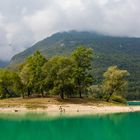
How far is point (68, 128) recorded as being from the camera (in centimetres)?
6631

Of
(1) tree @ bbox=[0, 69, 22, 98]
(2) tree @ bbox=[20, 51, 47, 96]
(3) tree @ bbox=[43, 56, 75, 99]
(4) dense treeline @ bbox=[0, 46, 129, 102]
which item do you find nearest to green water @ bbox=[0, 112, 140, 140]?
(3) tree @ bbox=[43, 56, 75, 99]

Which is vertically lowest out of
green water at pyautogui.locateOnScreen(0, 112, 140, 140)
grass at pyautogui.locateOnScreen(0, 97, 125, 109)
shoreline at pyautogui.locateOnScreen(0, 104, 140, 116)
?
green water at pyautogui.locateOnScreen(0, 112, 140, 140)

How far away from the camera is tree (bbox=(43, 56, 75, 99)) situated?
351 ft

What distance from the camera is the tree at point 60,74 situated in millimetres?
107125

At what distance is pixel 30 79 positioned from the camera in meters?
115

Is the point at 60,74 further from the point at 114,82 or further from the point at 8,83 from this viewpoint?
the point at 8,83

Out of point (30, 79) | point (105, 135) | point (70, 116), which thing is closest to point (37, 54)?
point (30, 79)

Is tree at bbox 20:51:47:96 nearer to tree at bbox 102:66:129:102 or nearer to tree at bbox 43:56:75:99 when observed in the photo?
tree at bbox 43:56:75:99

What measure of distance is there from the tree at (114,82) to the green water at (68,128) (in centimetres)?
2912

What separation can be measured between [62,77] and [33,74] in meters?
12.0

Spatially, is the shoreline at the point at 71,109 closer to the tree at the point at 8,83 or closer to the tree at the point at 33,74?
the tree at the point at 33,74

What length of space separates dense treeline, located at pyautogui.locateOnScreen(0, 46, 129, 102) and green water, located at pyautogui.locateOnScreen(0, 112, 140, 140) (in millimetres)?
24260

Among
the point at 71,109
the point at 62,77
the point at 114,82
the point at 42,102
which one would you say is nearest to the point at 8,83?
the point at 62,77

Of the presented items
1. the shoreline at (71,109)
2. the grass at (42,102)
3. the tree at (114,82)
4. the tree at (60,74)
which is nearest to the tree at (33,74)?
the tree at (60,74)
